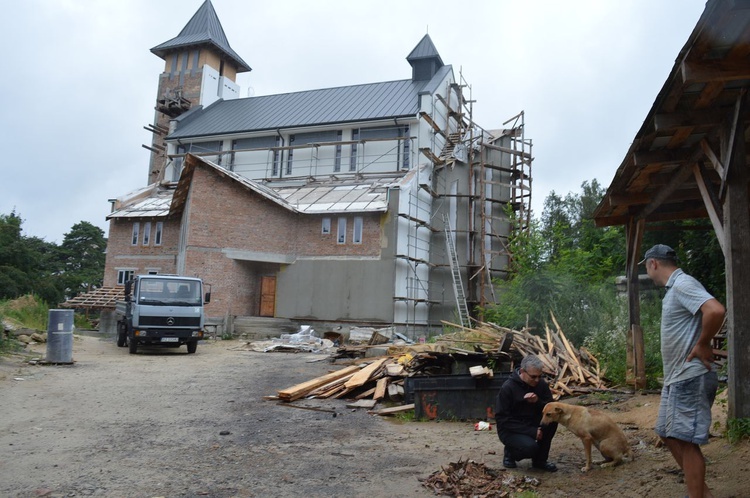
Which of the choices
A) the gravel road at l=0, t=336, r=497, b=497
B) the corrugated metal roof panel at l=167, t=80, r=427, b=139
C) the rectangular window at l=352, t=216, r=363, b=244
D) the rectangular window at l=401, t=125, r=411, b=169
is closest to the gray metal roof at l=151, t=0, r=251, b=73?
the corrugated metal roof panel at l=167, t=80, r=427, b=139

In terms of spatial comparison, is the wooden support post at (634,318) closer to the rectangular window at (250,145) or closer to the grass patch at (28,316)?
the grass patch at (28,316)

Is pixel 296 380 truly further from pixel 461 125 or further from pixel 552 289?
pixel 461 125

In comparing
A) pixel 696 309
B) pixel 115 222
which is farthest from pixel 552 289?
pixel 115 222

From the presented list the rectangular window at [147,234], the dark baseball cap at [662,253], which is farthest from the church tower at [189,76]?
the dark baseball cap at [662,253]

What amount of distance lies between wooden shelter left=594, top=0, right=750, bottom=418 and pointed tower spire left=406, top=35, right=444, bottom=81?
94.3 ft

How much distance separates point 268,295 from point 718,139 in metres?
24.7

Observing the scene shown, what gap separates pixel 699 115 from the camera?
557 cm

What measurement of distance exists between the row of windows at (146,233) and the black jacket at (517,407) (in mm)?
29620

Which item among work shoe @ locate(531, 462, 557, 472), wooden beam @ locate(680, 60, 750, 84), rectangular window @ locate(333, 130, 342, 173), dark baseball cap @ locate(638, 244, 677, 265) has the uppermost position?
rectangular window @ locate(333, 130, 342, 173)

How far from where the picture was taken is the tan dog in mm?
5801

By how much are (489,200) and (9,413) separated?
26711mm

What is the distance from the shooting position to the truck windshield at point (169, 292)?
1789 cm

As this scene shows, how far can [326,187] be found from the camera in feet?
103

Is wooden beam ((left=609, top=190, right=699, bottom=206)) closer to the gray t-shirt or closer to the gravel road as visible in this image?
the gravel road
